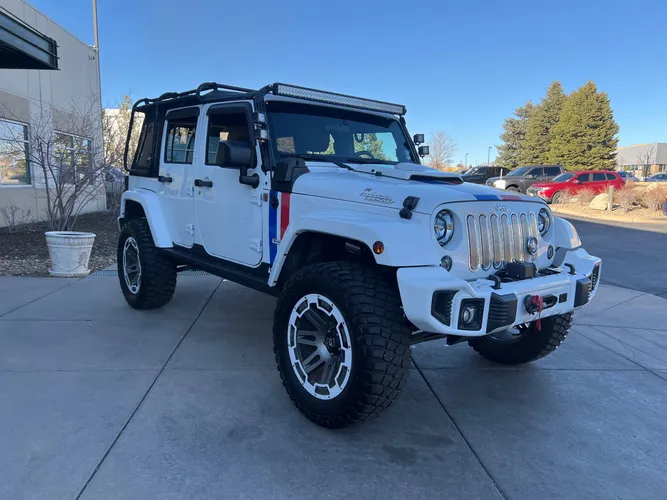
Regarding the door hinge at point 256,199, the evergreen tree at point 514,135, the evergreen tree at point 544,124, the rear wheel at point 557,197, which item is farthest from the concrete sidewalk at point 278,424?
the evergreen tree at point 514,135

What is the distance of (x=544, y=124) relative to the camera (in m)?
43.3

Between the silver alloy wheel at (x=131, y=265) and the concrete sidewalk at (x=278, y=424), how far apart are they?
22.7 inches

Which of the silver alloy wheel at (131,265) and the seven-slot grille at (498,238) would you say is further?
the silver alloy wheel at (131,265)

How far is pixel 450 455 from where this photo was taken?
2.74 meters

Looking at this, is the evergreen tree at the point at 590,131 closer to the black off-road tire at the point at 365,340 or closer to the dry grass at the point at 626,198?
the dry grass at the point at 626,198

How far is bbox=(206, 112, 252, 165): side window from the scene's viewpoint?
154 inches

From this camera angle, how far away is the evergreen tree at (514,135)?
160 feet

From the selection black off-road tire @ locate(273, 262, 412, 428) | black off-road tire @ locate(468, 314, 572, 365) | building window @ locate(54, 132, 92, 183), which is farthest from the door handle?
building window @ locate(54, 132, 92, 183)

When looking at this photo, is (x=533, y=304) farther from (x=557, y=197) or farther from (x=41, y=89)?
(x=557, y=197)

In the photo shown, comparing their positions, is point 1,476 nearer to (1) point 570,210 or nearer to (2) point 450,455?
(2) point 450,455

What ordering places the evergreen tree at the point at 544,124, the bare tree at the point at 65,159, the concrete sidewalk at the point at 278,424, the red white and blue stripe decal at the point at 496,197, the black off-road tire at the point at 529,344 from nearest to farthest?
1. the concrete sidewalk at the point at 278,424
2. the red white and blue stripe decal at the point at 496,197
3. the black off-road tire at the point at 529,344
4. the bare tree at the point at 65,159
5. the evergreen tree at the point at 544,124

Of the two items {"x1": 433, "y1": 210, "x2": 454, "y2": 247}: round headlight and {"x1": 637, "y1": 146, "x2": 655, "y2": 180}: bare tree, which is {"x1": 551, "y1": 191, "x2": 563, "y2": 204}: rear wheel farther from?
{"x1": 637, "y1": 146, "x2": 655, "y2": 180}: bare tree

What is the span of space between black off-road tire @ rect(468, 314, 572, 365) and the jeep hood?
93cm

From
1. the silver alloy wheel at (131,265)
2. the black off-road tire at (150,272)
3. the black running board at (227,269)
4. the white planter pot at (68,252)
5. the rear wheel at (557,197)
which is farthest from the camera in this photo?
the rear wheel at (557,197)
